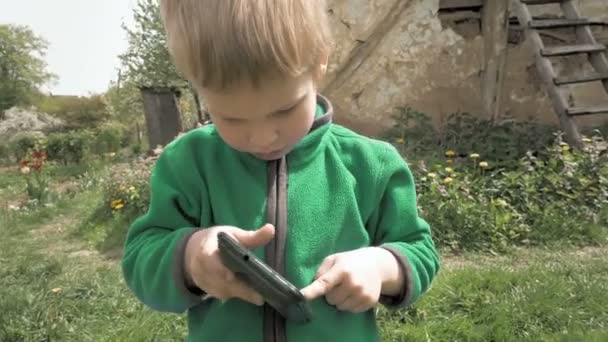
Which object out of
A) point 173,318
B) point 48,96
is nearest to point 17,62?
point 48,96

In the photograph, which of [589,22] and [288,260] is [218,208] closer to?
[288,260]

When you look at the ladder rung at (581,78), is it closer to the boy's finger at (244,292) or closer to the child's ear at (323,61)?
the child's ear at (323,61)

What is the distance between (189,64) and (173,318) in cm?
230

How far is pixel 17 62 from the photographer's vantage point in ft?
60.5

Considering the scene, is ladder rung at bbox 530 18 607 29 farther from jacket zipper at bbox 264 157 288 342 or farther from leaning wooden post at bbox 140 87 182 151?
jacket zipper at bbox 264 157 288 342

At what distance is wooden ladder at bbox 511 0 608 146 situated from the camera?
5617 millimetres

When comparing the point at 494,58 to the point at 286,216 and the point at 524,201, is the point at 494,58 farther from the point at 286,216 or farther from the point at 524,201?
the point at 286,216

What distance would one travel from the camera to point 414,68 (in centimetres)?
670

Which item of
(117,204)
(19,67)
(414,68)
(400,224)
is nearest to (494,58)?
(414,68)

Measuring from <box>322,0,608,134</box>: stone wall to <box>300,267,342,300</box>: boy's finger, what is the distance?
5.53 metres

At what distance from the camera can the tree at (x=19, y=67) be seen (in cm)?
1811

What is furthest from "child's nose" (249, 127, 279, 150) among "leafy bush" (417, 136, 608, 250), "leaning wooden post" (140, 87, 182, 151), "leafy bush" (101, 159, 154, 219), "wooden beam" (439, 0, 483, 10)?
"leaning wooden post" (140, 87, 182, 151)

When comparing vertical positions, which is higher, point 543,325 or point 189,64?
point 189,64

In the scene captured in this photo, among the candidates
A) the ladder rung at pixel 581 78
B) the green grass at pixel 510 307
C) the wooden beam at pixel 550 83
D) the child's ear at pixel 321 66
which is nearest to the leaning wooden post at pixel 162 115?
the wooden beam at pixel 550 83
